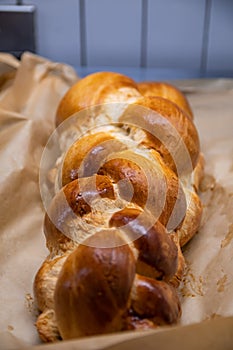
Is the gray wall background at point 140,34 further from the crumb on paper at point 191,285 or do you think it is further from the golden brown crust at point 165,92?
the crumb on paper at point 191,285

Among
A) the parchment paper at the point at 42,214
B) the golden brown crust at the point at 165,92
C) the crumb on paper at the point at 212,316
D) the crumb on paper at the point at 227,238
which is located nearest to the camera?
the parchment paper at the point at 42,214

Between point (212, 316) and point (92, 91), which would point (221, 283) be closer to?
point (212, 316)

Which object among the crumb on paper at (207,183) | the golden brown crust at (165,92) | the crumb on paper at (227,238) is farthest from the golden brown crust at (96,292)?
the golden brown crust at (165,92)

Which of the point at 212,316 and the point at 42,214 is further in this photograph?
the point at 42,214

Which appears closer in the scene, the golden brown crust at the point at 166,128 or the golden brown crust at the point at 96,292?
the golden brown crust at the point at 96,292

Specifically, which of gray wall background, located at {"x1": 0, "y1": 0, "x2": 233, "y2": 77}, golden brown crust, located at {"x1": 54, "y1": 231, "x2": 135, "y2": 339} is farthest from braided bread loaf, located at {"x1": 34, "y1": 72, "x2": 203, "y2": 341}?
gray wall background, located at {"x1": 0, "y1": 0, "x2": 233, "y2": 77}

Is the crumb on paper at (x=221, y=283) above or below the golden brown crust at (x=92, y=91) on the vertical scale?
below

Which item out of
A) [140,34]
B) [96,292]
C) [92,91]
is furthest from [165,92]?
[96,292]
